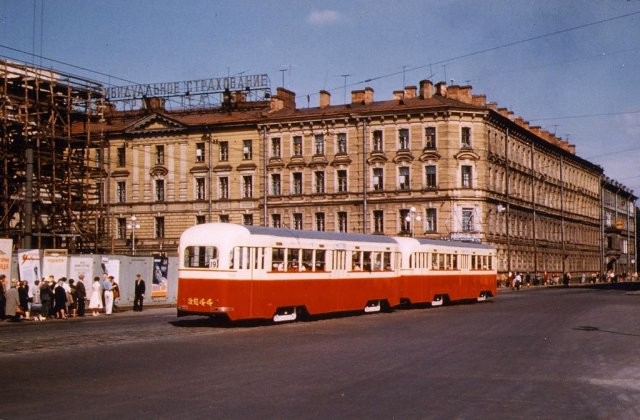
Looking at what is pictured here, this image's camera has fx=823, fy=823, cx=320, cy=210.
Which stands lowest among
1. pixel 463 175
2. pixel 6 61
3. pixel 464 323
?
pixel 464 323

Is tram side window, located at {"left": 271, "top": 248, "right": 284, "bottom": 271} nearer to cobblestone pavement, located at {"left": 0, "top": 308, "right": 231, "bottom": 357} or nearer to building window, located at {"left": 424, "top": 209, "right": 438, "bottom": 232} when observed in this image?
cobblestone pavement, located at {"left": 0, "top": 308, "right": 231, "bottom": 357}

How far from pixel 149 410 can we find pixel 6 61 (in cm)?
3942

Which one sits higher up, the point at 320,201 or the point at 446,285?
the point at 320,201

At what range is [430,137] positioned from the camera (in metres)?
65.3

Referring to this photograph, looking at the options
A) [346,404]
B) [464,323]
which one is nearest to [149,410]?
[346,404]

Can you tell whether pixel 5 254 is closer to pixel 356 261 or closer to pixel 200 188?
pixel 356 261

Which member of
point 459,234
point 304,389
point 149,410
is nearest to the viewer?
point 149,410

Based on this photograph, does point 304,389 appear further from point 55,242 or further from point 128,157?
point 128,157

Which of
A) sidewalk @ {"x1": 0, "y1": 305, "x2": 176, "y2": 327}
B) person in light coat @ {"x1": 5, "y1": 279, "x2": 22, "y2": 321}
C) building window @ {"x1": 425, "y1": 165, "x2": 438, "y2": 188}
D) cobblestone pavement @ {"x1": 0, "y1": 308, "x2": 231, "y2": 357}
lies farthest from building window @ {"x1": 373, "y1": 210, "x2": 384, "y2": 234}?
person in light coat @ {"x1": 5, "y1": 279, "x2": 22, "y2": 321}

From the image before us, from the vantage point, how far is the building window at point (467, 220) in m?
64.4

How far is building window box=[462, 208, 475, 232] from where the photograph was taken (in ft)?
211

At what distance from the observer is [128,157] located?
237 ft

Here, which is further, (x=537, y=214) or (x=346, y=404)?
(x=537, y=214)

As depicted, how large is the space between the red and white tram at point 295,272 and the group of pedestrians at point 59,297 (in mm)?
6394
